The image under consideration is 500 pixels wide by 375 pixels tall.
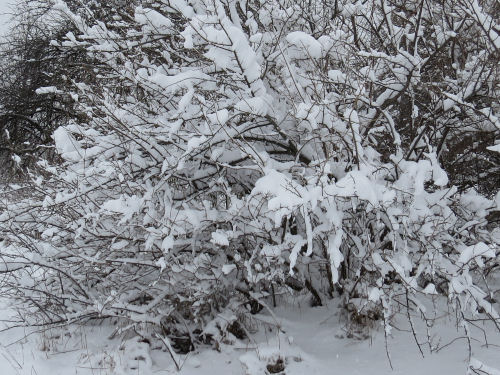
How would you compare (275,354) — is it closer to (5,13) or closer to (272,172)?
(272,172)

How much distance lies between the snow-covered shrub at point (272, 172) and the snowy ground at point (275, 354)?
0.23 metres

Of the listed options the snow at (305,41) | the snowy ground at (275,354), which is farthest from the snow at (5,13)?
the snow at (305,41)

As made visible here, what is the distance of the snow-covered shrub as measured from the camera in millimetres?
2760

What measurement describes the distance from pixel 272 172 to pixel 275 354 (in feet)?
4.48

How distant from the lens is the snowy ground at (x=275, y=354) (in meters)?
3.14

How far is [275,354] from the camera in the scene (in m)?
3.29

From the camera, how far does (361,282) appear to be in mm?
3551

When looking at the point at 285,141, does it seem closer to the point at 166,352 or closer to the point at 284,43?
the point at 284,43

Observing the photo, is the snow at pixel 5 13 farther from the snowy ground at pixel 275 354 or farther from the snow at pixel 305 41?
the snow at pixel 305 41

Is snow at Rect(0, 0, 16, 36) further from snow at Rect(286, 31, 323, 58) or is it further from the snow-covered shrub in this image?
snow at Rect(286, 31, 323, 58)

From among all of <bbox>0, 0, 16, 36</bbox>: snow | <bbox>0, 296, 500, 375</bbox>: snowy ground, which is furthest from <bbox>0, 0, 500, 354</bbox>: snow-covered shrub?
<bbox>0, 0, 16, 36</bbox>: snow

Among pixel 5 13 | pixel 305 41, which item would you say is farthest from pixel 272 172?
pixel 5 13

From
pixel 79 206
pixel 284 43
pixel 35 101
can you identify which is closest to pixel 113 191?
pixel 79 206

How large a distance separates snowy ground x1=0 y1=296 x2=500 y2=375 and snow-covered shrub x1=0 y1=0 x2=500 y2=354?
0.75ft
